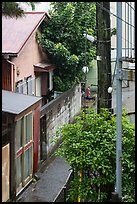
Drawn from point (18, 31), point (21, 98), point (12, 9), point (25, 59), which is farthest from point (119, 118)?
point (18, 31)

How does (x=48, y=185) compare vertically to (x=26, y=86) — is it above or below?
below

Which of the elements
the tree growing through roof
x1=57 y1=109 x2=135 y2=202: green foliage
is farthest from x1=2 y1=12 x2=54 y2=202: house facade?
x1=57 y1=109 x2=135 y2=202: green foliage

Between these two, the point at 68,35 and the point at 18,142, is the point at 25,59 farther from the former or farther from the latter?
the point at 18,142

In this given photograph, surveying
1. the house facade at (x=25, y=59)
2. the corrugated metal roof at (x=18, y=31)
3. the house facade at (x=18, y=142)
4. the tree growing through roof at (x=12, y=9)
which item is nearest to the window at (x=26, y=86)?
the house facade at (x=25, y=59)

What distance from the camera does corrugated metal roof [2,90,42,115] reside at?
1007cm

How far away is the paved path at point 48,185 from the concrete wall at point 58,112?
92 centimetres

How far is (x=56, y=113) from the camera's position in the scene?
16.2 metres

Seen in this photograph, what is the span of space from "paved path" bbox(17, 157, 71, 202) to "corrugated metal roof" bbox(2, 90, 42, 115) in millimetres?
2450

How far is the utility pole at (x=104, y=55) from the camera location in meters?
8.66

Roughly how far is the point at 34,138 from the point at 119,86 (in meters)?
6.36

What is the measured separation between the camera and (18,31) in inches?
603

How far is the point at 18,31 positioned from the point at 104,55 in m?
7.29

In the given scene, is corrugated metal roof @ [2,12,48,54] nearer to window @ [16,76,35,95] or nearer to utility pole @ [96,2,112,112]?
window @ [16,76,35,95]

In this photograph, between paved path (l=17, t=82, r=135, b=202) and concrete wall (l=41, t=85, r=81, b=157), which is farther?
concrete wall (l=41, t=85, r=81, b=157)
